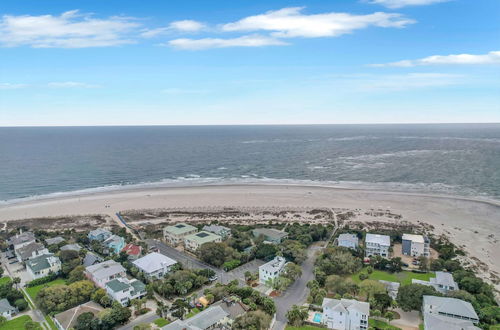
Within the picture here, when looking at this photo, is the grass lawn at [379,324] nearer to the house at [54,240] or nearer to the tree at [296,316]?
the tree at [296,316]

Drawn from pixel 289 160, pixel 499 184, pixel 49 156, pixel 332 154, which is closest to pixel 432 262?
pixel 499 184

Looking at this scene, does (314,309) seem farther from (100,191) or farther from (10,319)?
(100,191)

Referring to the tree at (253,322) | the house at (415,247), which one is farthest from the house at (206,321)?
the house at (415,247)

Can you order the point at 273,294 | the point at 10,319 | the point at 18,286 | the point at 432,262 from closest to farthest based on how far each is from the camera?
the point at 10,319 → the point at 273,294 → the point at 18,286 → the point at 432,262

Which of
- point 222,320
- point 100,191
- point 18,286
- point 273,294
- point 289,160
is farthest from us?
point 289,160

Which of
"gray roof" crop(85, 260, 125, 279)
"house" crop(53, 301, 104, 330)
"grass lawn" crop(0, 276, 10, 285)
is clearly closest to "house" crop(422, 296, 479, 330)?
"house" crop(53, 301, 104, 330)

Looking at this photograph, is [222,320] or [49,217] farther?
[49,217]
